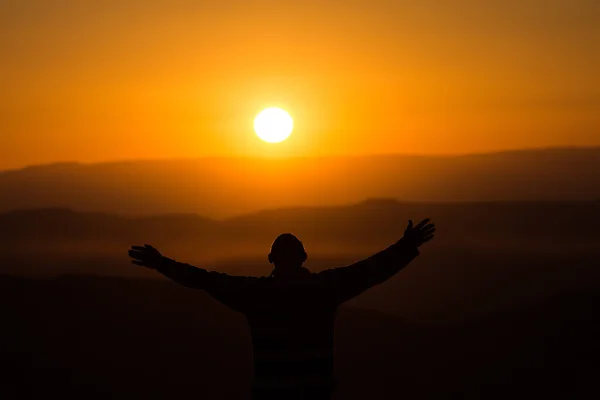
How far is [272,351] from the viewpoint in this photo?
7.20 meters

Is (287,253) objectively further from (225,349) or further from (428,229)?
(225,349)

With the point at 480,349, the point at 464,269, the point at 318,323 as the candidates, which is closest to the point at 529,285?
the point at 464,269

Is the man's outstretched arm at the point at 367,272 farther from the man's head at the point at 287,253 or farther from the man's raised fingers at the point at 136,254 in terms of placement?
the man's raised fingers at the point at 136,254

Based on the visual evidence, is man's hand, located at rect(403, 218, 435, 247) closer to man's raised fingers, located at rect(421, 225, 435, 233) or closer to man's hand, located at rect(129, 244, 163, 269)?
man's raised fingers, located at rect(421, 225, 435, 233)

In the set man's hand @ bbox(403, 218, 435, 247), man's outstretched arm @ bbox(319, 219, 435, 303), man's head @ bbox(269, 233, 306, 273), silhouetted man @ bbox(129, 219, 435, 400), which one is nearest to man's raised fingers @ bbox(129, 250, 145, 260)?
silhouetted man @ bbox(129, 219, 435, 400)

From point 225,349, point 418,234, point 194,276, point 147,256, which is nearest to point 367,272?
point 418,234

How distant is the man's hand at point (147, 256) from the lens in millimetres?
7168

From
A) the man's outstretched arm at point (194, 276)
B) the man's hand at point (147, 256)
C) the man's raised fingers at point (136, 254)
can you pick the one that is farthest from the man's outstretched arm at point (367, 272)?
the man's raised fingers at point (136, 254)

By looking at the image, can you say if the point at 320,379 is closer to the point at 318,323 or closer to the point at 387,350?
the point at 318,323

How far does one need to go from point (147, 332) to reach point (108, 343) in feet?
8.24

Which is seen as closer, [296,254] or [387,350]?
[296,254]

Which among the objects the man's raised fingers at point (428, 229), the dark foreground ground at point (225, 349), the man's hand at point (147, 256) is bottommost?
the man's hand at point (147, 256)

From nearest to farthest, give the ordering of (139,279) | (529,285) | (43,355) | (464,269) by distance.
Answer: (43,355)
(139,279)
(529,285)
(464,269)

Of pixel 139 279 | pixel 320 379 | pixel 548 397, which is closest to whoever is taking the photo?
pixel 320 379
